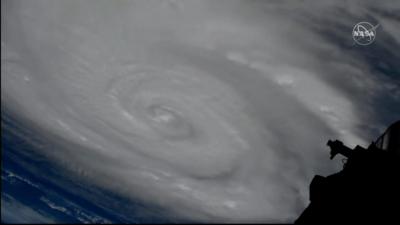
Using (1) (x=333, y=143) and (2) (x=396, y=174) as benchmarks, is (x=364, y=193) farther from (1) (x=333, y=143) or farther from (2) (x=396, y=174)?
(1) (x=333, y=143)

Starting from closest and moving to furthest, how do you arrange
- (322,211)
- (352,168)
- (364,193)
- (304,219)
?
(364,193), (352,168), (322,211), (304,219)

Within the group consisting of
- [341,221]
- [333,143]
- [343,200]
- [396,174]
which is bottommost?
[341,221]

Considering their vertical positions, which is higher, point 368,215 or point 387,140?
point 387,140

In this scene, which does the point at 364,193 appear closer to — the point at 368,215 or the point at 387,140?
the point at 368,215

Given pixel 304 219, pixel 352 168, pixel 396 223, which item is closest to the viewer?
pixel 396 223

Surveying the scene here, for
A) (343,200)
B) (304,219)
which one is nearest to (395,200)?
(343,200)

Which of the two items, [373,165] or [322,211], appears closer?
[373,165]

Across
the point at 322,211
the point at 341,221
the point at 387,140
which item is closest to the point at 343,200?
the point at 341,221
